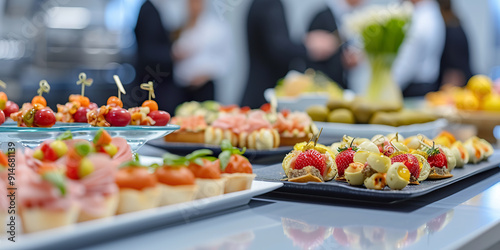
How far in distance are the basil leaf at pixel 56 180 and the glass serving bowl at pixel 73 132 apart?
41 centimetres

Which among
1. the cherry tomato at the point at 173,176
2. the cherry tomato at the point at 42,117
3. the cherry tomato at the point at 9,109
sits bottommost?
the cherry tomato at the point at 173,176

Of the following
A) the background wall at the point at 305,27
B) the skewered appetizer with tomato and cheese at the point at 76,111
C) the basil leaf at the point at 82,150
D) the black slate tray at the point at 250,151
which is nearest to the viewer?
the basil leaf at the point at 82,150

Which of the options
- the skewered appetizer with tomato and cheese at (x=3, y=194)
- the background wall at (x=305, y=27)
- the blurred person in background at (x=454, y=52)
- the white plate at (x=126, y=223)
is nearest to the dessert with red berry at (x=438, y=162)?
the white plate at (x=126, y=223)

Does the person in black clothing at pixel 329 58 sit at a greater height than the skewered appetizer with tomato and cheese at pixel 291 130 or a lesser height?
greater

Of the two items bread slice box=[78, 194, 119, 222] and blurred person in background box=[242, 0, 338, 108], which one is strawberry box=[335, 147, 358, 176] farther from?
blurred person in background box=[242, 0, 338, 108]

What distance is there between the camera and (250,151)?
1674mm

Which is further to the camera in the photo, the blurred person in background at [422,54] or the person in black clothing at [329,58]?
the blurred person in background at [422,54]

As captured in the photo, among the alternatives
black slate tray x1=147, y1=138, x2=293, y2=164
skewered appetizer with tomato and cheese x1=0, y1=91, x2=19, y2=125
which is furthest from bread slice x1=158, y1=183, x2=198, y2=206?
black slate tray x1=147, y1=138, x2=293, y2=164

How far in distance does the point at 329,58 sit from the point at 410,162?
3757 mm

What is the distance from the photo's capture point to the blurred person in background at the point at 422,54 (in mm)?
5754

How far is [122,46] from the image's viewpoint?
17.5ft

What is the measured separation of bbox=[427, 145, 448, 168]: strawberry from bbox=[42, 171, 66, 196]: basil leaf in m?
0.84

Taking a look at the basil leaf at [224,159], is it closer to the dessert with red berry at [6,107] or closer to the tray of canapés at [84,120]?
the tray of canapés at [84,120]

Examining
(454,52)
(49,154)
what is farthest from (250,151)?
(454,52)
